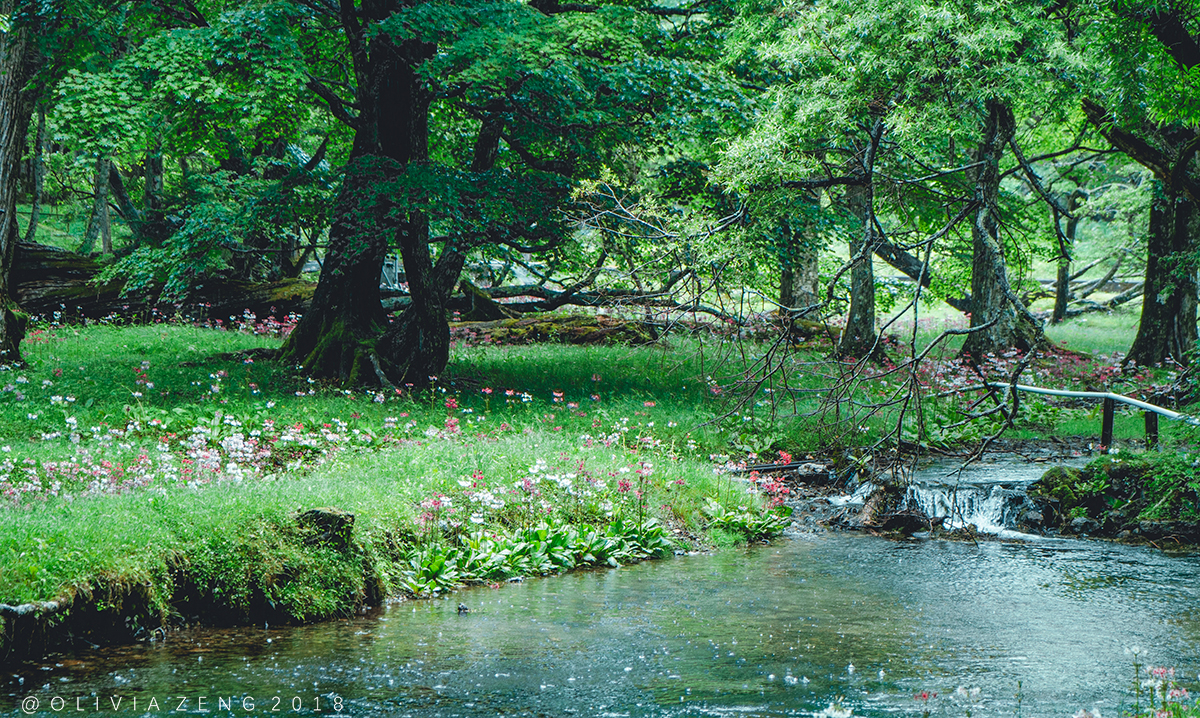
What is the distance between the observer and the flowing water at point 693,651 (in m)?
5.05

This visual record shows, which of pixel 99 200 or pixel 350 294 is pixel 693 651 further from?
pixel 99 200

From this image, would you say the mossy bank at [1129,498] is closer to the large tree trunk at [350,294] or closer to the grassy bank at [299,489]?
the grassy bank at [299,489]

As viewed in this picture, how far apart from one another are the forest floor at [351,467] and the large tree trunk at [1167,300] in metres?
1.80

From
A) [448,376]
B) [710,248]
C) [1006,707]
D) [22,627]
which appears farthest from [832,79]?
[22,627]

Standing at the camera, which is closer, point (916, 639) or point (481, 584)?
point (916, 639)

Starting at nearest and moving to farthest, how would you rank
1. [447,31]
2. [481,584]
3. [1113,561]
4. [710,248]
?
[481,584] < [1113,561] < [710,248] < [447,31]

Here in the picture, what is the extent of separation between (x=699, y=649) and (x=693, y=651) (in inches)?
2.6

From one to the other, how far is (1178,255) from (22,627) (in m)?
17.0

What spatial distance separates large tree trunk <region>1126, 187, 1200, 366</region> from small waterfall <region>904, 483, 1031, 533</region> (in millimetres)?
10255

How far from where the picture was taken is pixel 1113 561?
9.08 meters

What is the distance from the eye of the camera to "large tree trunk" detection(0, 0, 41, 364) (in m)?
13.1

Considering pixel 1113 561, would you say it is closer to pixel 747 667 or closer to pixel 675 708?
pixel 747 667

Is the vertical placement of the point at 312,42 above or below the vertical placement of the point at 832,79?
above

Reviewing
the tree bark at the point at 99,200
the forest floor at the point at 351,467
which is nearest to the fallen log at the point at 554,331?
the forest floor at the point at 351,467
